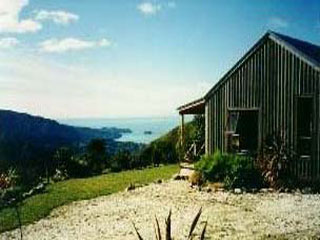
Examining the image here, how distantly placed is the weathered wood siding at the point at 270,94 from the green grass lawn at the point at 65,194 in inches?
175

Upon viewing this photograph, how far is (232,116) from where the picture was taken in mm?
23547

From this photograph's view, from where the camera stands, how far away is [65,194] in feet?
70.4

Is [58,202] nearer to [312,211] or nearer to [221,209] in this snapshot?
[221,209]

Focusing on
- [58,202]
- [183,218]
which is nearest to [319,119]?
[183,218]

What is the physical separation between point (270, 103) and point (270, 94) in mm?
366

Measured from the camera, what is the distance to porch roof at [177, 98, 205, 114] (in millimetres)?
25406

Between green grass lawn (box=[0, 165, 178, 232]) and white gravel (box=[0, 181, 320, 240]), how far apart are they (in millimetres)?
672

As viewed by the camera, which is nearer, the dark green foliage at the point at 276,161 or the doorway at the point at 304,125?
the dark green foliage at the point at 276,161

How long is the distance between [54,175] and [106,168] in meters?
4.22

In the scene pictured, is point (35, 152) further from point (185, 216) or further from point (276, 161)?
point (185, 216)

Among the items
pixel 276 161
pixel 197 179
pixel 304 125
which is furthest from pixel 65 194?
pixel 304 125

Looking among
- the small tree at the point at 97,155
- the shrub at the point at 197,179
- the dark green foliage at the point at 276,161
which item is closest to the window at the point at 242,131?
the dark green foliage at the point at 276,161

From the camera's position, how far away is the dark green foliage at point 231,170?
2048 centimetres

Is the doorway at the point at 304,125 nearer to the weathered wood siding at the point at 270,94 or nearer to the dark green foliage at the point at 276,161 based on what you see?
the weathered wood siding at the point at 270,94
